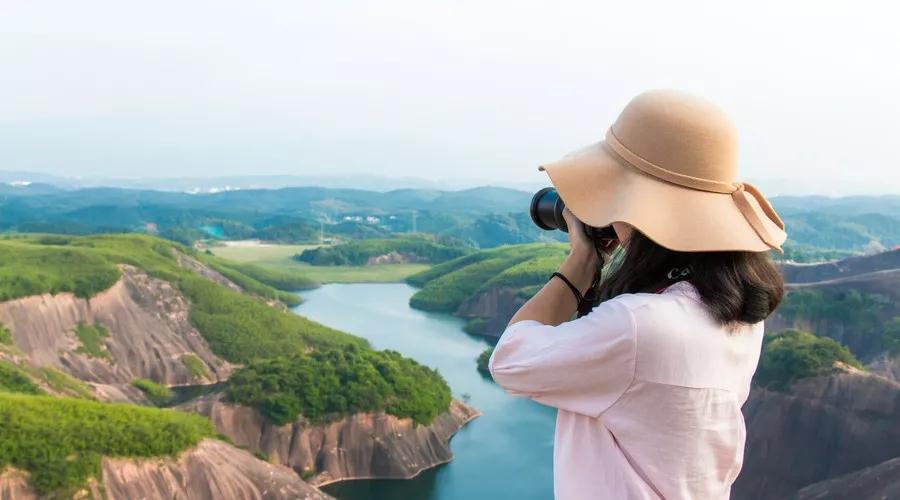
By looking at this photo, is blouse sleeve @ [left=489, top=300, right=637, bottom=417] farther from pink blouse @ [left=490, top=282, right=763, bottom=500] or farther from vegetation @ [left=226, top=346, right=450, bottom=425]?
vegetation @ [left=226, top=346, right=450, bottom=425]

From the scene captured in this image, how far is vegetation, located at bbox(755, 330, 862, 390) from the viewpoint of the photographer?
2150cm

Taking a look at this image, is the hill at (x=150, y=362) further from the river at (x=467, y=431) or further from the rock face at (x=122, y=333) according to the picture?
the river at (x=467, y=431)

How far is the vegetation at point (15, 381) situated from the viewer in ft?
69.8

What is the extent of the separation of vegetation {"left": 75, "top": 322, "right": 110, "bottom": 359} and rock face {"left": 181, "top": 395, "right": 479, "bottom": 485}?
29.7ft

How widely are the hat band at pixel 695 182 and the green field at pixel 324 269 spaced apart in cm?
5960

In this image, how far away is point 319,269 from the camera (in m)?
66.2

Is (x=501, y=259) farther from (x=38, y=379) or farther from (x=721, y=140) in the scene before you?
(x=721, y=140)

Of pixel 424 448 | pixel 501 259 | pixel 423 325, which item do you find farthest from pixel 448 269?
pixel 424 448

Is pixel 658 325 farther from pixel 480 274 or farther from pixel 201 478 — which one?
pixel 480 274

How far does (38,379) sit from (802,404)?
778 inches

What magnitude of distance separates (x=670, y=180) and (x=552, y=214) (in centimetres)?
38

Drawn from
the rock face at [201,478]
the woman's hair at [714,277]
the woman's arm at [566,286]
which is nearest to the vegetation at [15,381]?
Answer: the rock face at [201,478]

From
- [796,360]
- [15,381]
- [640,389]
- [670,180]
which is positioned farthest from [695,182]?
[15,381]

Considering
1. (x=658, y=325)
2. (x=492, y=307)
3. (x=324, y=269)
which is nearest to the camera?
(x=658, y=325)
